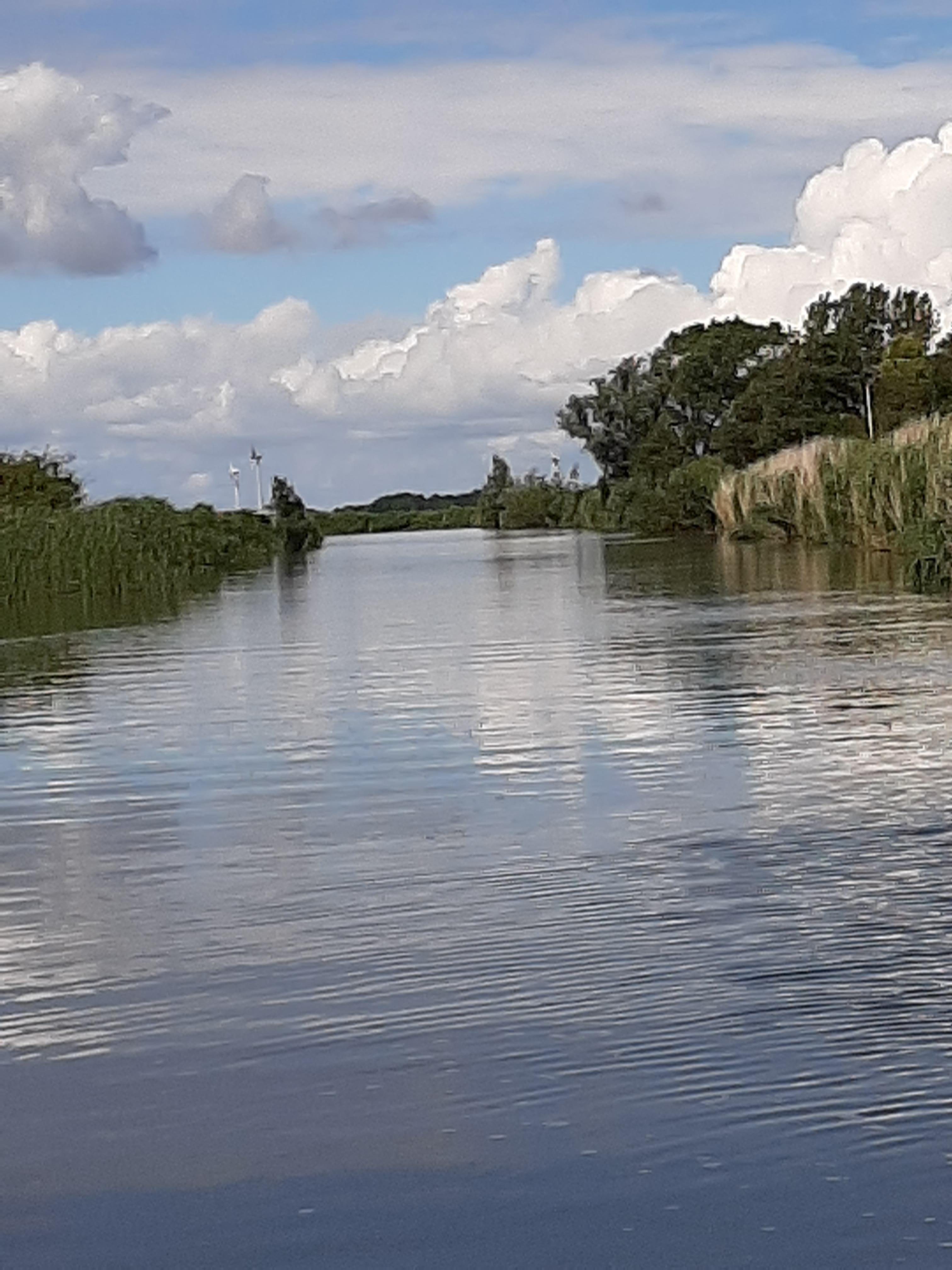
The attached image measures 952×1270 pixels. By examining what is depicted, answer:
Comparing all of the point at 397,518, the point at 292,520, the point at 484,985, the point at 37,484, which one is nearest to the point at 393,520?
the point at 397,518

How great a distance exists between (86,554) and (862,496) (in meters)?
13.3

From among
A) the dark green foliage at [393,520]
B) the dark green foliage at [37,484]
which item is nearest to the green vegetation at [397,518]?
the dark green foliage at [393,520]

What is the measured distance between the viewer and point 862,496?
36094 mm

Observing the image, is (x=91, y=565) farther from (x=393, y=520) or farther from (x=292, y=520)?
(x=393, y=520)

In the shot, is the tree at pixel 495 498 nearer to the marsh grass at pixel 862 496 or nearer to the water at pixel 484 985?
the marsh grass at pixel 862 496

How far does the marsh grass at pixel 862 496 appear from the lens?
24031mm

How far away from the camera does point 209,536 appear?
4622 cm

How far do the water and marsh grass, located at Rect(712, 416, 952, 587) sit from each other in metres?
11.6

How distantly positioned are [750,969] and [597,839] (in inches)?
89.2

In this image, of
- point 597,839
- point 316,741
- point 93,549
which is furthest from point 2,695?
point 93,549

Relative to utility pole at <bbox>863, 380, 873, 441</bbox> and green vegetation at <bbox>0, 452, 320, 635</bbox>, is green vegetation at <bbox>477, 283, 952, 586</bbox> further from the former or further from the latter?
green vegetation at <bbox>0, 452, 320, 635</bbox>

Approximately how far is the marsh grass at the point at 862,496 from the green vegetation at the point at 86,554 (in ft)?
31.6

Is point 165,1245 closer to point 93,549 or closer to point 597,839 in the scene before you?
point 597,839

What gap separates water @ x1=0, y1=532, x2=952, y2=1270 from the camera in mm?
4223
